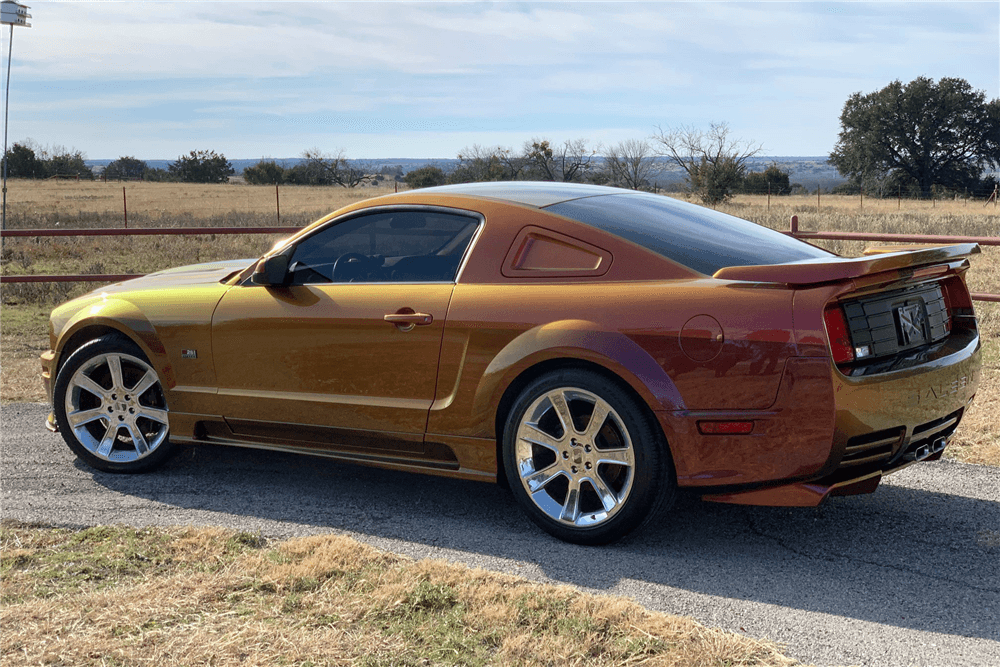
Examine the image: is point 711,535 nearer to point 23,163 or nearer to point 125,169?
point 23,163

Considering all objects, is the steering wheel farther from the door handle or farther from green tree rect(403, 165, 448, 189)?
green tree rect(403, 165, 448, 189)

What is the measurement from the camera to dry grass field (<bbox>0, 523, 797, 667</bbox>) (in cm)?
322

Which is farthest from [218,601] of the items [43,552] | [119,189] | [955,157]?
[955,157]

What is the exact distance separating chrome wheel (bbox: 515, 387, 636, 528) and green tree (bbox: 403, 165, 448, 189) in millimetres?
41530

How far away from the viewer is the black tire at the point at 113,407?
5.46 m

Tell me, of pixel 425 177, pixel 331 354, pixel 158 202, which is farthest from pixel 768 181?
pixel 331 354

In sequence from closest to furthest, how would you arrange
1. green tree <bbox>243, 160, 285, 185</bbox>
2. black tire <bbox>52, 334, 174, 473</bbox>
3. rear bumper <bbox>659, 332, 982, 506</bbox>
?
rear bumper <bbox>659, 332, 982, 506</bbox>, black tire <bbox>52, 334, 174, 473</bbox>, green tree <bbox>243, 160, 285, 185</bbox>

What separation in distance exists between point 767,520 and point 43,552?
10.9ft

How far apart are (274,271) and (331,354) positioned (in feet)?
1.81

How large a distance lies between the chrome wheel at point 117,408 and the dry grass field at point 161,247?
2.70 m

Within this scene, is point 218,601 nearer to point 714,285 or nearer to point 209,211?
point 714,285

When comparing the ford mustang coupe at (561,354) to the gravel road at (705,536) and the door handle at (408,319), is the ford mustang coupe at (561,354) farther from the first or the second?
the gravel road at (705,536)

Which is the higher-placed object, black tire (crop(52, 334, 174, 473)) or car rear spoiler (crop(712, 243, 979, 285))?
car rear spoiler (crop(712, 243, 979, 285))

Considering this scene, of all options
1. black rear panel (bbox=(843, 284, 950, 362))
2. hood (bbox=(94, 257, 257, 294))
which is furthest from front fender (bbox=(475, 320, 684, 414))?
hood (bbox=(94, 257, 257, 294))
